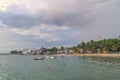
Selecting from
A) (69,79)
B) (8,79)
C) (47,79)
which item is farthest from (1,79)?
(69,79)

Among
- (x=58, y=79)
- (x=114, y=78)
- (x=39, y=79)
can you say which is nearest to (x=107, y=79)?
(x=114, y=78)

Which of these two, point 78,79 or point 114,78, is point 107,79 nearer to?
point 114,78

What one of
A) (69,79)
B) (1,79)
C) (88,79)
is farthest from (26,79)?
(88,79)

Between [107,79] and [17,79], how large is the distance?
2362 cm

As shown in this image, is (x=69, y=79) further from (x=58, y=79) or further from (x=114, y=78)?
(x=114, y=78)

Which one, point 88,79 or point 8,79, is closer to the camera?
point 88,79

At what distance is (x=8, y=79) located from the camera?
65750mm

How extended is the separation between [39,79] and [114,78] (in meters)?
19.5

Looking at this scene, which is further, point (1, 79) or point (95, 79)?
point (1, 79)

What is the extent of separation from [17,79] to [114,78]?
83.4 feet

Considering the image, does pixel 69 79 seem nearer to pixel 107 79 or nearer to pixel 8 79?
pixel 107 79

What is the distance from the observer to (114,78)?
61.8 m

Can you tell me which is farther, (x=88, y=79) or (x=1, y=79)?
(x=1, y=79)

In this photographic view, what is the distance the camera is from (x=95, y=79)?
5994 centimetres
